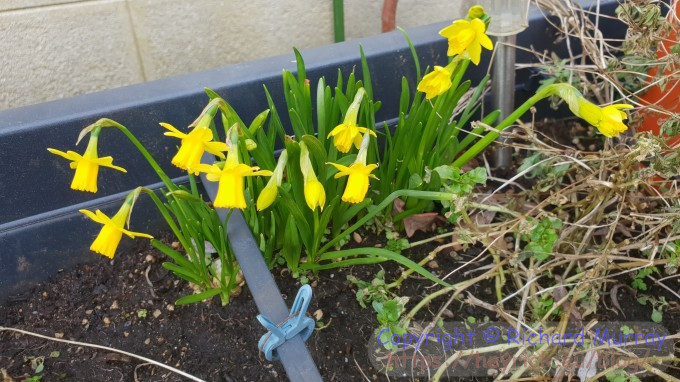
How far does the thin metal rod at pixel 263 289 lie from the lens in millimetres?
864

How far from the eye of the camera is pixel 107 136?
1223mm

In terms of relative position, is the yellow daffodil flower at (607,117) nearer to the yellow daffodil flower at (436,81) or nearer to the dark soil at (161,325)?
the yellow daffodil flower at (436,81)

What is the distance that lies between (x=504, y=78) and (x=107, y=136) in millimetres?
904

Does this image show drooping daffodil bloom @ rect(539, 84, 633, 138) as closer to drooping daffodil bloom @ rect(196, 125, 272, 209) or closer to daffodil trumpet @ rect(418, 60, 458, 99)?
A: daffodil trumpet @ rect(418, 60, 458, 99)

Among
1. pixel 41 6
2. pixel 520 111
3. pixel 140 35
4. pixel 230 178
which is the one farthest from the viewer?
pixel 140 35

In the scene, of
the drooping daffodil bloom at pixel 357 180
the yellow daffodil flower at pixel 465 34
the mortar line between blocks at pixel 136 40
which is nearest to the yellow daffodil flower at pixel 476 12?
the yellow daffodil flower at pixel 465 34

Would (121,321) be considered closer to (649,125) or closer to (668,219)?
(668,219)

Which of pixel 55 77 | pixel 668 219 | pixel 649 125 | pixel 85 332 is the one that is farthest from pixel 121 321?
pixel 649 125

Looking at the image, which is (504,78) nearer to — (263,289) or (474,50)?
(474,50)

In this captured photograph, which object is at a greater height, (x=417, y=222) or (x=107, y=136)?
(x=107, y=136)

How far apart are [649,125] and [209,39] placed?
123 centimetres

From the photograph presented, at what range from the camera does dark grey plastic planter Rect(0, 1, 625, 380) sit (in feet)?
3.89

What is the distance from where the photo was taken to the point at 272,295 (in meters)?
0.96

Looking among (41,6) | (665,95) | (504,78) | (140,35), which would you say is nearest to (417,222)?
(504,78)
